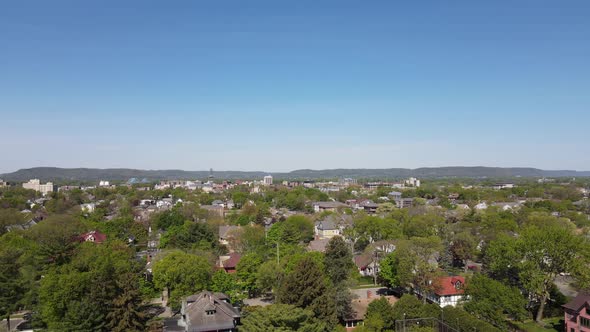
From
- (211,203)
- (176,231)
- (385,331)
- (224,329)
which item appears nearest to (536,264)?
(385,331)

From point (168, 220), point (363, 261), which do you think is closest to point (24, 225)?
point (168, 220)

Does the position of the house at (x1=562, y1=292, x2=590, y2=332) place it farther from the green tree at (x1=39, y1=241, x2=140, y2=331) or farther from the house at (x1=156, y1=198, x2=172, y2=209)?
the house at (x1=156, y1=198, x2=172, y2=209)

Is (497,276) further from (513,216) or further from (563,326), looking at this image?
(513,216)

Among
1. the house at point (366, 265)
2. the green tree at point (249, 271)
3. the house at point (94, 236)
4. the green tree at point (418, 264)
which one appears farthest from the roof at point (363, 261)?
the house at point (94, 236)

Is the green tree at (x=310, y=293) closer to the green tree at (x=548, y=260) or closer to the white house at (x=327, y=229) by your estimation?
the green tree at (x=548, y=260)

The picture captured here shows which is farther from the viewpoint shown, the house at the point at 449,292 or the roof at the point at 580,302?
the house at the point at 449,292

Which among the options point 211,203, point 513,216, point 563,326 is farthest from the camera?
point 211,203

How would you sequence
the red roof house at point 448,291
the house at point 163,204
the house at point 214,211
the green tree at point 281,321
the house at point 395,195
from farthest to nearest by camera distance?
the house at point 395,195 < the house at point 163,204 < the house at point 214,211 < the red roof house at point 448,291 < the green tree at point 281,321
